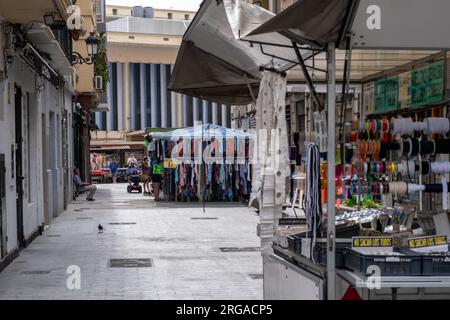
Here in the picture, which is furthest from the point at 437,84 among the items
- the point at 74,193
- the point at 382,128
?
the point at 74,193

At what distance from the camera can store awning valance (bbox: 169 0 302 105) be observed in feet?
18.3

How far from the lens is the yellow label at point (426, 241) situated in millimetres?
4992

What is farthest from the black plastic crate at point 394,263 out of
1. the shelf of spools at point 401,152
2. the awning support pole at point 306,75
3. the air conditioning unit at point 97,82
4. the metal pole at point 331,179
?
the air conditioning unit at point 97,82

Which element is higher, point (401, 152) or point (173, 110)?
point (173, 110)

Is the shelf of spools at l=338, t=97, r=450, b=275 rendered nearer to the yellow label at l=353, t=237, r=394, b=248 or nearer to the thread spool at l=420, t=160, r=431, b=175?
the thread spool at l=420, t=160, r=431, b=175

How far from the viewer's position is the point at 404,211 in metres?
5.75

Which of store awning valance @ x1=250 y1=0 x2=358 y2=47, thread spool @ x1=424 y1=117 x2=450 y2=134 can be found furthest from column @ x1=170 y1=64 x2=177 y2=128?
store awning valance @ x1=250 y1=0 x2=358 y2=47

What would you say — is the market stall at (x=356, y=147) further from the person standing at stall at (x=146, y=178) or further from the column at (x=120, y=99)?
the column at (x=120, y=99)

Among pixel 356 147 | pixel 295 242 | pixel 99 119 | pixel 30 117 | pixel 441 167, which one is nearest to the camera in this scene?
pixel 441 167

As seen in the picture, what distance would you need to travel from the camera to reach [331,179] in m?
4.77

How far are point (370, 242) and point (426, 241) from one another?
41 centimetres

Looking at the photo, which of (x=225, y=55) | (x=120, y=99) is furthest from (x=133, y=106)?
(x=225, y=55)

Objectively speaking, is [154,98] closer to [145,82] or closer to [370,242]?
[145,82]
